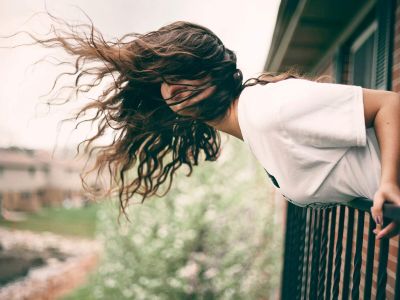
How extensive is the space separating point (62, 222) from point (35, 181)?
6.90ft

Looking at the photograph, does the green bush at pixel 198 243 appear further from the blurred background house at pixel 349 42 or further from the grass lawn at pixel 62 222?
the grass lawn at pixel 62 222

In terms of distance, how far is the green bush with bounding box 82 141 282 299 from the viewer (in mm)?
4707

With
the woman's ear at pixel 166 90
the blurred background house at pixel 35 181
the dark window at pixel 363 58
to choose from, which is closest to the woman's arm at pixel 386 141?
the woman's ear at pixel 166 90

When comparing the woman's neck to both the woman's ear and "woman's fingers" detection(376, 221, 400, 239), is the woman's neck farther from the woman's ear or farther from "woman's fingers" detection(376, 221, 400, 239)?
"woman's fingers" detection(376, 221, 400, 239)

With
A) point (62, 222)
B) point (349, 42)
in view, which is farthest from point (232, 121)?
point (62, 222)

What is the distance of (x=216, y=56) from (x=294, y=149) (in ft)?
2.03

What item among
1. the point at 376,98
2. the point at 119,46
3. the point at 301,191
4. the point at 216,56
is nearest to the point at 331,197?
the point at 301,191

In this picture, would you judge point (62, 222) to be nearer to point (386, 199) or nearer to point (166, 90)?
point (166, 90)

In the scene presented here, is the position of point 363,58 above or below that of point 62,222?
above

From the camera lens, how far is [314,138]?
129cm

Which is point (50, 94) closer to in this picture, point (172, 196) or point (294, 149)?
point (294, 149)

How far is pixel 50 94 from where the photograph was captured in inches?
87.1

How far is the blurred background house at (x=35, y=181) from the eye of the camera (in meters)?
14.5

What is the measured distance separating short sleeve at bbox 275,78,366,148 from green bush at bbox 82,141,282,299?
3.38m
